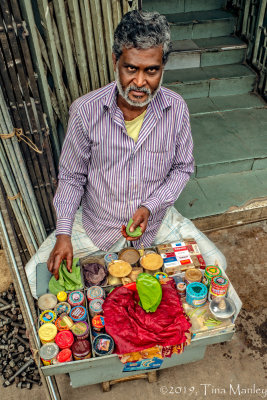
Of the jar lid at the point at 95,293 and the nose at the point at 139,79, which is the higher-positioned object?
the nose at the point at 139,79

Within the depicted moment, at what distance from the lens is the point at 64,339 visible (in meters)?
1.72

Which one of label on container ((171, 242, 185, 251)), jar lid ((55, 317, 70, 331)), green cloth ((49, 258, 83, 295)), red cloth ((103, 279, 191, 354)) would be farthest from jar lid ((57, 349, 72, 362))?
label on container ((171, 242, 185, 251))

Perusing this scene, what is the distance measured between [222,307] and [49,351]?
90cm

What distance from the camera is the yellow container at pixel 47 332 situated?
5.61 ft

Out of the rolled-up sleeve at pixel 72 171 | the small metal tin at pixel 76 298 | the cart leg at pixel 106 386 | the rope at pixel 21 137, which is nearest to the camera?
the small metal tin at pixel 76 298

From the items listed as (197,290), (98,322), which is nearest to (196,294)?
(197,290)

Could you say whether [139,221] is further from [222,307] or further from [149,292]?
[222,307]

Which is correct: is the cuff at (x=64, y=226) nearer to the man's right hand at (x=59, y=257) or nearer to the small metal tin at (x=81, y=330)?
the man's right hand at (x=59, y=257)

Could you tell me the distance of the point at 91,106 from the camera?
6.70 ft

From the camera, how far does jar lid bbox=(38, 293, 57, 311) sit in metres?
1.86

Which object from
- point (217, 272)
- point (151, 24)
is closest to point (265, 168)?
point (217, 272)

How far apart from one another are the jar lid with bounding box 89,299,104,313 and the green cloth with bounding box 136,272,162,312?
10.2 inches

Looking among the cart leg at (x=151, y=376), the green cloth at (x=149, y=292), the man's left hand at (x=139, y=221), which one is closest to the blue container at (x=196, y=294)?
the green cloth at (x=149, y=292)

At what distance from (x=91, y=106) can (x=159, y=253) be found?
0.99m
